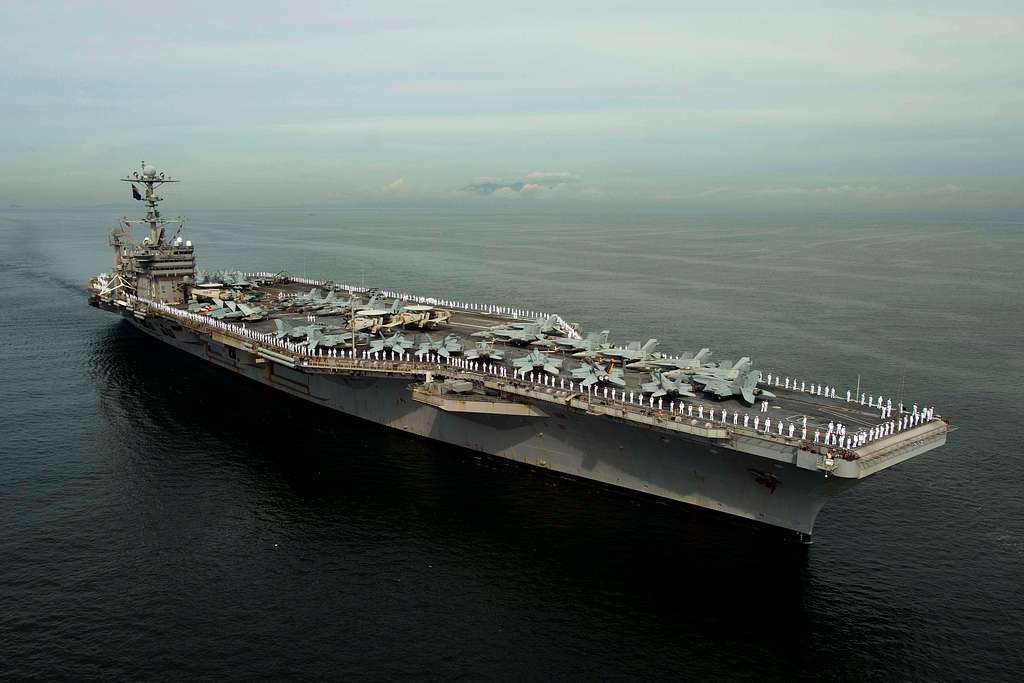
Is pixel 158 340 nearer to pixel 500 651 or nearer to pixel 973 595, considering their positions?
pixel 500 651

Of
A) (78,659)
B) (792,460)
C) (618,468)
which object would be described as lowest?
(78,659)

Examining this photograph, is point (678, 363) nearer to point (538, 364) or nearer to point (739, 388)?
point (739, 388)

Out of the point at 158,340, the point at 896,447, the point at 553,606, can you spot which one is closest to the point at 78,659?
the point at 553,606

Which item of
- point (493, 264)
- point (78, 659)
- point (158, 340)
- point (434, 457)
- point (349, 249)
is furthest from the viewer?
point (349, 249)

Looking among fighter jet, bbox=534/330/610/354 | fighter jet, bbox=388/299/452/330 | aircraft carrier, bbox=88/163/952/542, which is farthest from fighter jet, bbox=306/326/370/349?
fighter jet, bbox=534/330/610/354

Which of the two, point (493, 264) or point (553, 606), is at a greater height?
point (493, 264)

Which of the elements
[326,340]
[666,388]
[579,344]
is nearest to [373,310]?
[326,340]

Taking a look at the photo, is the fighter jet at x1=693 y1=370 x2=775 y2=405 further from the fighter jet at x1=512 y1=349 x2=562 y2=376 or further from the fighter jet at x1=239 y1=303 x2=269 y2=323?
the fighter jet at x1=239 y1=303 x2=269 y2=323
